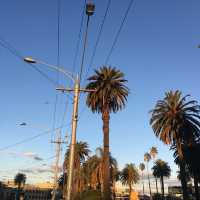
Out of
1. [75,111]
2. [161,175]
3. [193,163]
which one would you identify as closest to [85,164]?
[193,163]

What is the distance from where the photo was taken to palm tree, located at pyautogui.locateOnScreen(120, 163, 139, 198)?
99312 mm

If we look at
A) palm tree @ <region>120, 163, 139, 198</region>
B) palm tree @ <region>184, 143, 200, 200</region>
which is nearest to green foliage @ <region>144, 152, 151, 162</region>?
palm tree @ <region>120, 163, 139, 198</region>

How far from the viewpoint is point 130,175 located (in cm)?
9931

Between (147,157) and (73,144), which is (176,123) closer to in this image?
(73,144)

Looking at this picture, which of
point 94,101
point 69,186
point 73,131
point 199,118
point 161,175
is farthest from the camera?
point 161,175

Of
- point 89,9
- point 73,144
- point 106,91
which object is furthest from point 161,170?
point 89,9

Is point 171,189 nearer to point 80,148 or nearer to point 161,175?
point 161,175

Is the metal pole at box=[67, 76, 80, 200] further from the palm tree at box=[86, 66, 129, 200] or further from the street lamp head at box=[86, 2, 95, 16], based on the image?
the palm tree at box=[86, 66, 129, 200]

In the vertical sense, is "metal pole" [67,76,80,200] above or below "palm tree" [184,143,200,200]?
below

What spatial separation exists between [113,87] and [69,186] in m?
29.0

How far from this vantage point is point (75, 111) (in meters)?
18.8

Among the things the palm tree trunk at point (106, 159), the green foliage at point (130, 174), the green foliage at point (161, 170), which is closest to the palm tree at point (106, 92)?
the palm tree trunk at point (106, 159)

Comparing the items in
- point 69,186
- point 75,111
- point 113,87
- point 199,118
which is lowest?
point 69,186

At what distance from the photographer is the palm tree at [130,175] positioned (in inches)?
3910
